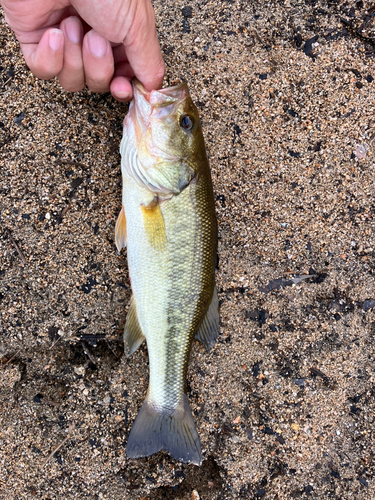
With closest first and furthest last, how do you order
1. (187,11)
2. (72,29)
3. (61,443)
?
(72,29), (61,443), (187,11)

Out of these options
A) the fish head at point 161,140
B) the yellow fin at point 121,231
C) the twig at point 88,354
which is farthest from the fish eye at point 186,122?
the twig at point 88,354

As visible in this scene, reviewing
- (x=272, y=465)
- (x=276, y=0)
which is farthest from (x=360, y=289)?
(x=276, y=0)

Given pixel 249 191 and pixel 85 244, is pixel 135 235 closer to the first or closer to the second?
pixel 85 244

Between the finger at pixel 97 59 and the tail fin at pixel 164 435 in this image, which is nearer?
the finger at pixel 97 59

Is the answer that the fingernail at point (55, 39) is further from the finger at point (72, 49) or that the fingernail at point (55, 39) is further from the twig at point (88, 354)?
the twig at point (88, 354)

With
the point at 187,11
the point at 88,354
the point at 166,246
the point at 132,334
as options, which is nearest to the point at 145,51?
the point at 187,11

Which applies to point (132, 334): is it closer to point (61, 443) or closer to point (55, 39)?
point (61, 443)

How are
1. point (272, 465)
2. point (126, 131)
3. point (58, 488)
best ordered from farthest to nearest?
point (272, 465), point (58, 488), point (126, 131)
